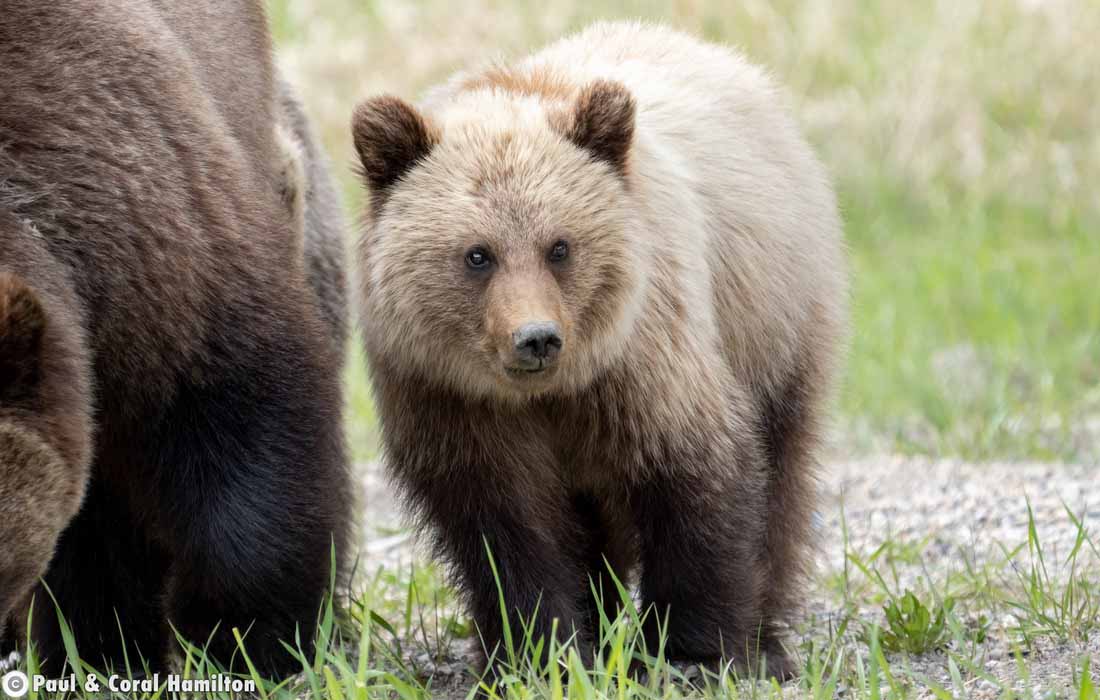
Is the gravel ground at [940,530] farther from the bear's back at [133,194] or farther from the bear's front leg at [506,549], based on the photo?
the bear's back at [133,194]

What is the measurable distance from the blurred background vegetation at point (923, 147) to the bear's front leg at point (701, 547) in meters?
4.43

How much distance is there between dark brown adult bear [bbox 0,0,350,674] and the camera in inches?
165

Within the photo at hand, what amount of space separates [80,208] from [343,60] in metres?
12.0

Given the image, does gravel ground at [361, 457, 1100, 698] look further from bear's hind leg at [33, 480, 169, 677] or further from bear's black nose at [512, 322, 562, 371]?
bear's black nose at [512, 322, 562, 371]

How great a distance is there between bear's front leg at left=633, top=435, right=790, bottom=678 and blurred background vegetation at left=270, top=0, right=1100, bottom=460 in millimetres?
4427

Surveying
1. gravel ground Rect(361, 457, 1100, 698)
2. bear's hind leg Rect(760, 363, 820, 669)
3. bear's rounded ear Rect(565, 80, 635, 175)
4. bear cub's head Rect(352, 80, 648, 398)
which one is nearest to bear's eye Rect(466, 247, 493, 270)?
bear cub's head Rect(352, 80, 648, 398)

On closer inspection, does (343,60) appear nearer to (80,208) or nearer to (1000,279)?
(1000,279)

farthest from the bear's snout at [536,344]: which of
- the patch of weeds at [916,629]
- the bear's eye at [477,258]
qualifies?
the patch of weeds at [916,629]

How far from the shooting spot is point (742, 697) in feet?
15.0

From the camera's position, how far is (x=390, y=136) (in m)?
4.90

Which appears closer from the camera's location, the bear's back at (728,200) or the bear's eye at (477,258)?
the bear's eye at (477,258)

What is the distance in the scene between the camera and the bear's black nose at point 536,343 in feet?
14.6

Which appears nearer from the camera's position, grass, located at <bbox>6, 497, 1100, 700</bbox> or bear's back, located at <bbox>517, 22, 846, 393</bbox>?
grass, located at <bbox>6, 497, 1100, 700</bbox>

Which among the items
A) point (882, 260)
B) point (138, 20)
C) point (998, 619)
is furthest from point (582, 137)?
point (882, 260)
